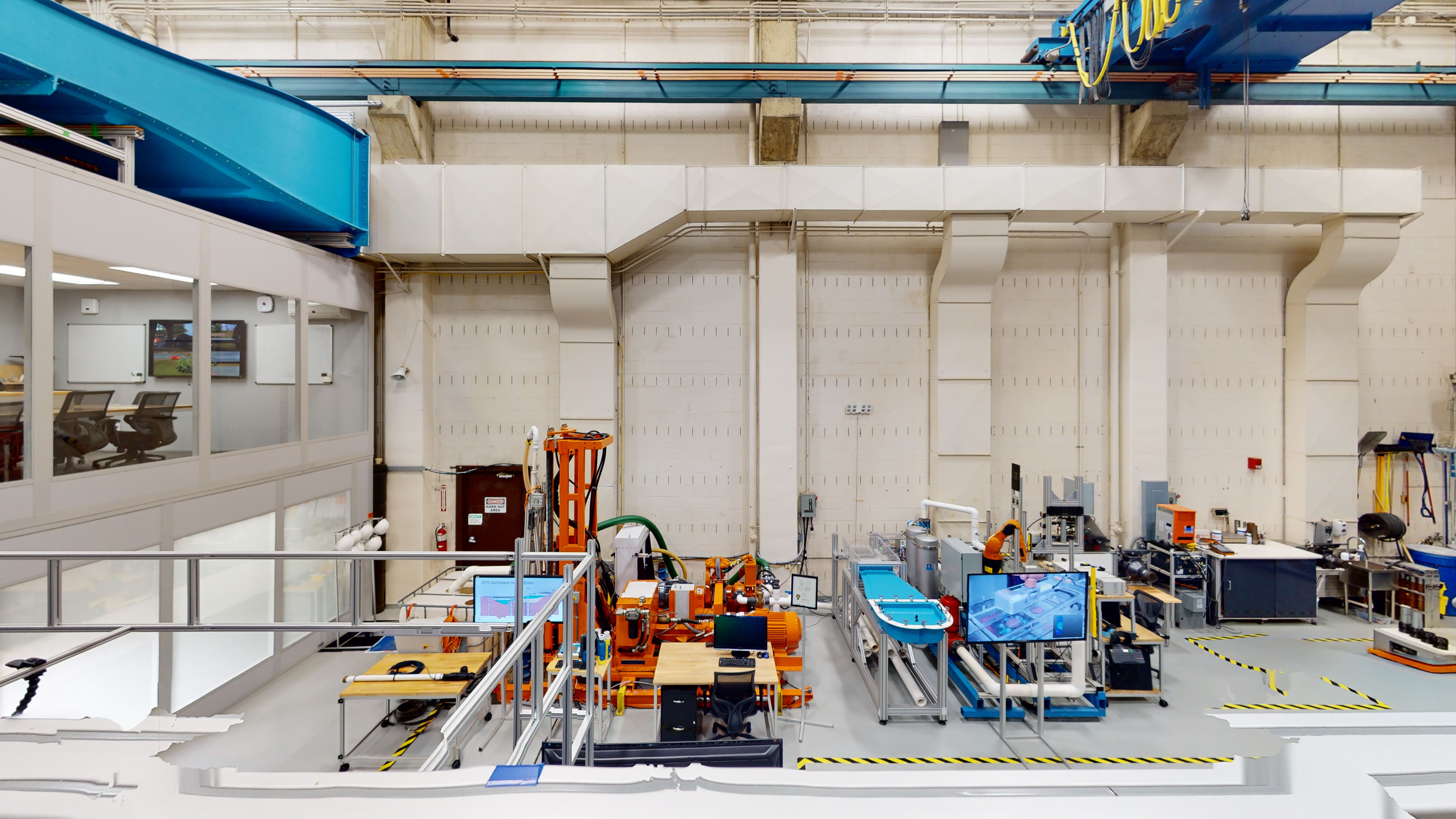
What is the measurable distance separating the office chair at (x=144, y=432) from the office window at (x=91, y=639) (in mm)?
864

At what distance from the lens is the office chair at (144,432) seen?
5.30 m

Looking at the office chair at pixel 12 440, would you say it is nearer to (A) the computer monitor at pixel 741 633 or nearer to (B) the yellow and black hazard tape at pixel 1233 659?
(A) the computer monitor at pixel 741 633

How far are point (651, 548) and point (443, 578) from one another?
284 cm

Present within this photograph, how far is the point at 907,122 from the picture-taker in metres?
9.63

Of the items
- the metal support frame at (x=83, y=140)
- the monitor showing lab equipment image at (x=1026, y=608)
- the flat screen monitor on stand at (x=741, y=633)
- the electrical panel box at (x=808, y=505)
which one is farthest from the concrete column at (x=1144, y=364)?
the metal support frame at (x=83, y=140)

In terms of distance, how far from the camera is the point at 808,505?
371 inches

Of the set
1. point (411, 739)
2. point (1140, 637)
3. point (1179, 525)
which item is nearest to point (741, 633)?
point (411, 739)

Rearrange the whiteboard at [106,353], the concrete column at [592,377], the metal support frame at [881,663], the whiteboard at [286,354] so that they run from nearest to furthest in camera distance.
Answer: the whiteboard at [106,353] → the metal support frame at [881,663] → the whiteboard at [286,354] → the concrete column at [592,377]

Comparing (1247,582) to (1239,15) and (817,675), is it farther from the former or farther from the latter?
(1239,15)

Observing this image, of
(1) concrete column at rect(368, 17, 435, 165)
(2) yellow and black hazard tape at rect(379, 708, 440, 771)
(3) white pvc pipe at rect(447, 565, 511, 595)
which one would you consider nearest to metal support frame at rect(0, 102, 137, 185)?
(1) concrete column at rect(368, 17, 435, 165)

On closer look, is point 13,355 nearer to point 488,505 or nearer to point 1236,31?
point 488,505

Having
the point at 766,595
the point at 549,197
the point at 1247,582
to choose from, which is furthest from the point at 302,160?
the point at 1247,582

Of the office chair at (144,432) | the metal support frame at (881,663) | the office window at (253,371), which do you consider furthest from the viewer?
the office window at (253,371)

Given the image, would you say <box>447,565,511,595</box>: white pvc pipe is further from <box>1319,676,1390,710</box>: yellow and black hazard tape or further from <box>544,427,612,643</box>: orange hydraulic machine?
<box>1319,676,1390,710</box>: yellow and black hazard tape
